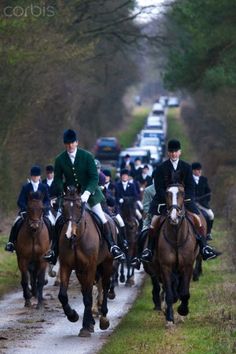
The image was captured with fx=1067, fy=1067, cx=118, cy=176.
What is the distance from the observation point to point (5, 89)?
Answer: 102 ft

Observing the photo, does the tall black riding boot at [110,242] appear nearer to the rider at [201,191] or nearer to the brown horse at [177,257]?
the brown horse at [177,257]

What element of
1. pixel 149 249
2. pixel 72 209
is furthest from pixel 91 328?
pixel 149 249

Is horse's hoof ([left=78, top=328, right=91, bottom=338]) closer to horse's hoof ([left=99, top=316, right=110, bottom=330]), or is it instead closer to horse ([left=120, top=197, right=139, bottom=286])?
horse's hoof ([left=99, top=316, right=110, bottom=330])

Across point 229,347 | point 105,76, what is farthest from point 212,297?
point 105,76

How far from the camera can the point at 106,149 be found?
70.8 metres

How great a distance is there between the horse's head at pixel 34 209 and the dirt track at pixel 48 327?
4.82 ft

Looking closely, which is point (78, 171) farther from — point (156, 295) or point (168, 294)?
point (156, 295)

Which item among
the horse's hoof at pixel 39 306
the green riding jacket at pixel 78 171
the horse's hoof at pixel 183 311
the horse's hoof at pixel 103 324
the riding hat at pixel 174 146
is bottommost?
the horse's hoof at pixel 103 324

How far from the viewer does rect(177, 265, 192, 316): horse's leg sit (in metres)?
15.9

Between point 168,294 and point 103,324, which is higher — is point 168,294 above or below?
above

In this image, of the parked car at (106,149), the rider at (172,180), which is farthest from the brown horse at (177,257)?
the parked car at (106,149)

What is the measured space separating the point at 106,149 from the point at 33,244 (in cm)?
5129

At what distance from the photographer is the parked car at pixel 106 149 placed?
231 ft

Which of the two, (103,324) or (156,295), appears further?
(156,295)
